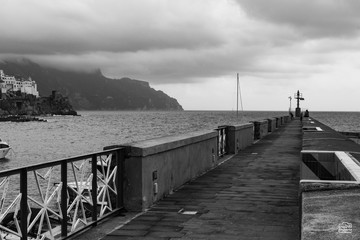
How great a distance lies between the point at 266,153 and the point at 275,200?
409 inches

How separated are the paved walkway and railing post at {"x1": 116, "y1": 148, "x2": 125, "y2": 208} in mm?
523

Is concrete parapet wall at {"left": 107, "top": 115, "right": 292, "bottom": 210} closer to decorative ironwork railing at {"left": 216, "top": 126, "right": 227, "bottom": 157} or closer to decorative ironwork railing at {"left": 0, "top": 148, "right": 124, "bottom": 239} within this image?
decorative ironwork railing at {"left": 0, "top": 148, "right": 124, "bottom": 239}

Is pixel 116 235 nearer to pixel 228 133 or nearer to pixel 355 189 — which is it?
pixel 355 189

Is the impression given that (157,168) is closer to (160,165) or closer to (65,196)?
(160,165)

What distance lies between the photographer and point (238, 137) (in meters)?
20.7

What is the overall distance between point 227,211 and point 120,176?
6.61ft

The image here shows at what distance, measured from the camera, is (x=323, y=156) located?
9.27 meters

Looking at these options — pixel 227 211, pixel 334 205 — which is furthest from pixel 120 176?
pixel 334 205

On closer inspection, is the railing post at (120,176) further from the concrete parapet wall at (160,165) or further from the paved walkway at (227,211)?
the paved walkway at (227,211)

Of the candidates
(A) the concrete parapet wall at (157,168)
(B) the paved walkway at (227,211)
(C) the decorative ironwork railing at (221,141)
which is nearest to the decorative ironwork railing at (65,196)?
(A) the concrete parapet wall at (157,168)

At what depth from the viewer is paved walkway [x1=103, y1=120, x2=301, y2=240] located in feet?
23.3

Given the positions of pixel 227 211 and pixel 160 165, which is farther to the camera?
pixel 160 165

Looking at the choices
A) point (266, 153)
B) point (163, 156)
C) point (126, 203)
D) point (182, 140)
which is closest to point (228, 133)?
point (266, 153)

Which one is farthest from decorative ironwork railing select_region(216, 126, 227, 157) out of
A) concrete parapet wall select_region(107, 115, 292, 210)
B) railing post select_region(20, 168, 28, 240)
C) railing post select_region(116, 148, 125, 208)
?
railing post select_region(20, 168, 28, 240)
